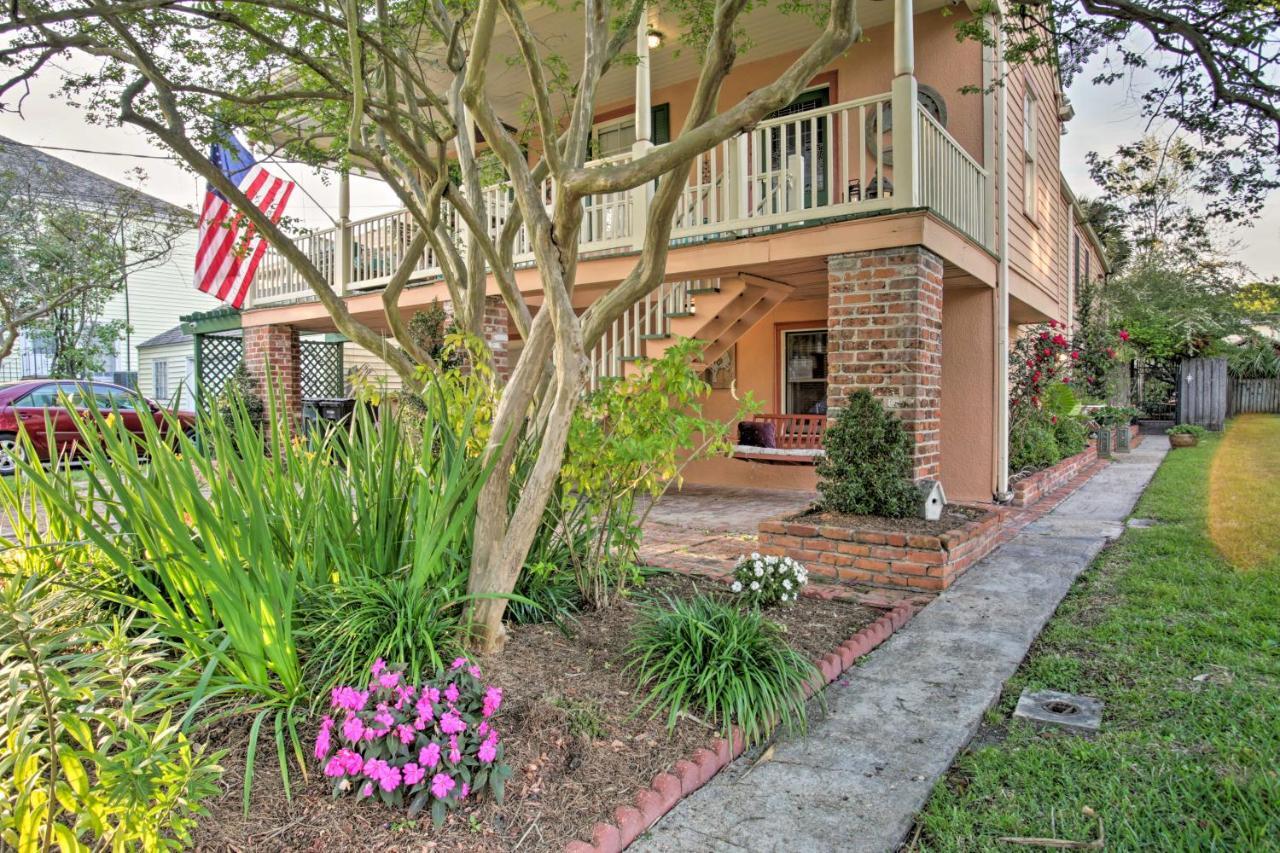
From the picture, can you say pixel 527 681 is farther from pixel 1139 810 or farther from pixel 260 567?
pixel 1139 810

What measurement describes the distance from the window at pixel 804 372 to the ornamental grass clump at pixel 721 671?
262 inches

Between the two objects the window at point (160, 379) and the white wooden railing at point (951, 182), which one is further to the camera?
the window at point (160, 379)

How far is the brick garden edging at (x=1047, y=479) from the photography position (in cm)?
740

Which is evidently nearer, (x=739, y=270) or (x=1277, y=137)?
A: (x=1277, y=137)

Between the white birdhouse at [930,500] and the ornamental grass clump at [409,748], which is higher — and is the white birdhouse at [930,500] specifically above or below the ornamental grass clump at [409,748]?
above

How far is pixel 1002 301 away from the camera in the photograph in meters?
7.35

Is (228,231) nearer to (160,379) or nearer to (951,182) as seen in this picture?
(951,182)

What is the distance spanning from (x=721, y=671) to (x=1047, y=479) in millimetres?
7051

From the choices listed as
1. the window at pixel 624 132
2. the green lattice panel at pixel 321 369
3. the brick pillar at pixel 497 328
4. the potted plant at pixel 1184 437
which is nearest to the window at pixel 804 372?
the window at pixel 624 132

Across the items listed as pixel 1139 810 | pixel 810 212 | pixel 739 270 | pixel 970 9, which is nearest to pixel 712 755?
pixel 1139 810

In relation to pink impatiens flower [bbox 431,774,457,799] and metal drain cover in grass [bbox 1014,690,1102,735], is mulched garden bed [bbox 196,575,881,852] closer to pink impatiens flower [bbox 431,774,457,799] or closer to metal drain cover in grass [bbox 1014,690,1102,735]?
pink impatiens flower [bbox 431,774,457,799]

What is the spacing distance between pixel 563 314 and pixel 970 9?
643 centimetres

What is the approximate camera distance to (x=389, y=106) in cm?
441

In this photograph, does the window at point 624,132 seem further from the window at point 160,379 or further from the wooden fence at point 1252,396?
the window at point 160,379
